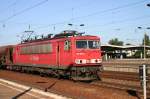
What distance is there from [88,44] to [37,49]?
7.71 m

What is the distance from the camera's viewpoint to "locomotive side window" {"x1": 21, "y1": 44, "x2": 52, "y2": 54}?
28.2 m

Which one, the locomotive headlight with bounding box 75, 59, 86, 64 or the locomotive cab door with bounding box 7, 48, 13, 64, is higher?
the locomotive cab door with bounding box 7, 48, 13, 64

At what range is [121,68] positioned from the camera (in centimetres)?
4131

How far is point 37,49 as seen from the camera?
31.2 m

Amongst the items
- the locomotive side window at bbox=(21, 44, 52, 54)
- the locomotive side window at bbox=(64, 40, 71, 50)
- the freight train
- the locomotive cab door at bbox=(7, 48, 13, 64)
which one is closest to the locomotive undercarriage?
the freight train

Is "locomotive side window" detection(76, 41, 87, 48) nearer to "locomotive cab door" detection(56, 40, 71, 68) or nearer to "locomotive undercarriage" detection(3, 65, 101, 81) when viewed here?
"locomotive cab door" detection(56, 40, 71, 68)

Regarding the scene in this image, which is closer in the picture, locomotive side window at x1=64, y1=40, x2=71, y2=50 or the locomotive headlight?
the locomotive headlight

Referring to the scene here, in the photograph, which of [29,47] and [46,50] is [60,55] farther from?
[29,47]

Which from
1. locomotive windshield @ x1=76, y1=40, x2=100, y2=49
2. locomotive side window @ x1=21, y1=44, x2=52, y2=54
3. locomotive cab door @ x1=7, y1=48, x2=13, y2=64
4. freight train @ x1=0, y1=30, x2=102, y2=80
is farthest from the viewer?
locomotive cab door @ x1=7, y1=48, x2=13, y2=64

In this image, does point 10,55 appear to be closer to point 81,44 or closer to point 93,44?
point 93,44

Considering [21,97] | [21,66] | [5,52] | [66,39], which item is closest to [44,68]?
[66,39]

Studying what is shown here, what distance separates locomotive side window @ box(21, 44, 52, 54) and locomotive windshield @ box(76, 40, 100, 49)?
13.3ft

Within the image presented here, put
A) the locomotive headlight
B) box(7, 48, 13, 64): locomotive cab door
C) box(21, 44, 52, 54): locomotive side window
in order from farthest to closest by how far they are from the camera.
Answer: box(7, 48, 13, 64): locomotive cab door → box(21, 44, 52, 54): locomotive side window → the locomotive headlight

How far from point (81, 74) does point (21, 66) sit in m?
15.0
